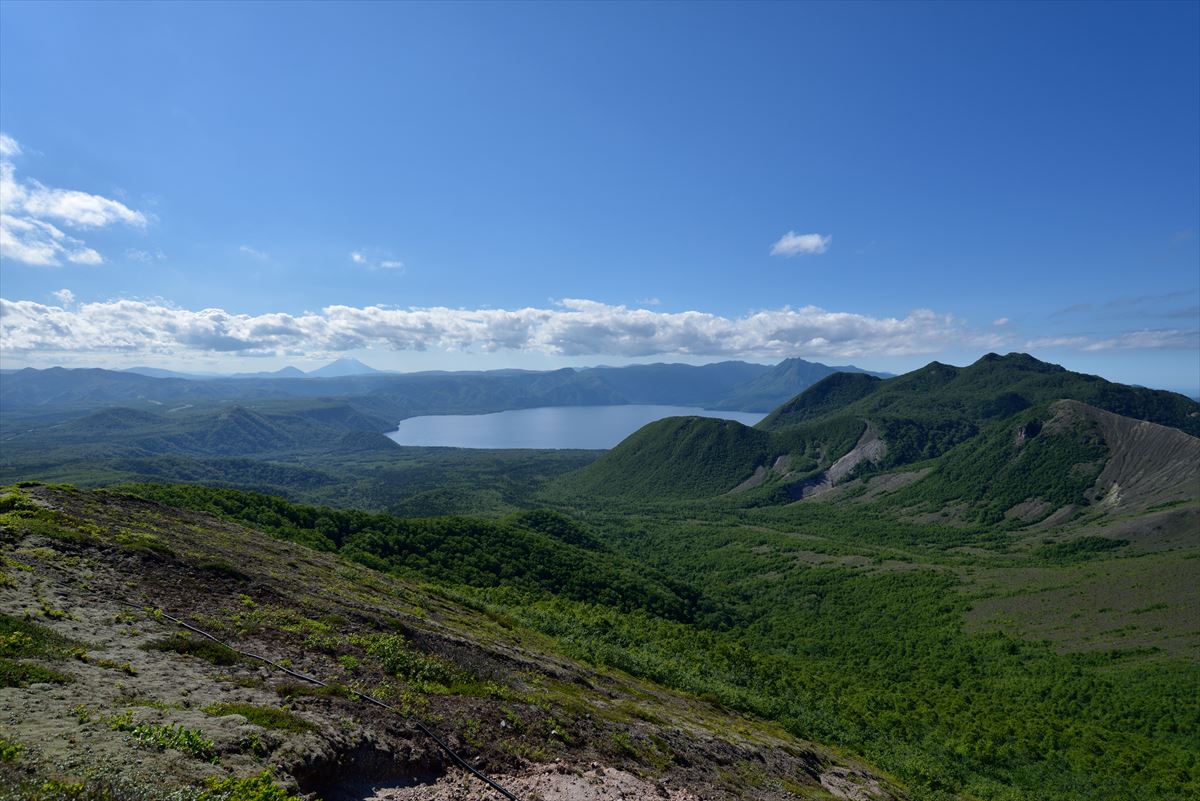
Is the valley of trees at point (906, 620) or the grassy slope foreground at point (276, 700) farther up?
the grassy slope foreground at point (276, 700)

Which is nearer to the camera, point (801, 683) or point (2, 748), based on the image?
point (2, 748)

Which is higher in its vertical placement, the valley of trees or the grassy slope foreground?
the grassy slope foreground

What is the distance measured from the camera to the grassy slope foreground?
1192 cm

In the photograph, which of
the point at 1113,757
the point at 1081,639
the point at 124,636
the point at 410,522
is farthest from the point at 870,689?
the point at 124,636

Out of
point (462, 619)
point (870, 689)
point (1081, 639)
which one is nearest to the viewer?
point (462, 619)

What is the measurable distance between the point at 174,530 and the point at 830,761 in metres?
45.7

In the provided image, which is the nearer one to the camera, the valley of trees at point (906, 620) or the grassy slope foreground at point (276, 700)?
the grassy slope foreground at point (276, 700)

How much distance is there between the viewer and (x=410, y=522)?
80938 millimetres

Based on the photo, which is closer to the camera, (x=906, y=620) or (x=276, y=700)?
(x=276, y=700)

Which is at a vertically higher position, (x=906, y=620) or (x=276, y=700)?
(x=276, y=700)

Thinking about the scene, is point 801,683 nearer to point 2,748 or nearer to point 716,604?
point 716,604

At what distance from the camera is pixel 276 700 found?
53.2 ft

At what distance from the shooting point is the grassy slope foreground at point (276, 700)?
39.1 ft

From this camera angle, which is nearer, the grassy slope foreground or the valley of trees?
the grassy slope foreground
